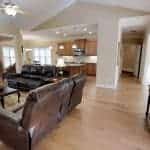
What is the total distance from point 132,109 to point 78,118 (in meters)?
1.59

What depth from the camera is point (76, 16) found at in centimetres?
612

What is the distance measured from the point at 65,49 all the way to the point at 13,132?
938cm

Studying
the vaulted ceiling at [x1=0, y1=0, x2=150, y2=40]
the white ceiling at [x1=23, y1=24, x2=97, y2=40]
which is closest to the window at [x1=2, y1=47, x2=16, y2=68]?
the white ceiling at [x1=23, y1=24, x2=97, y2=40]

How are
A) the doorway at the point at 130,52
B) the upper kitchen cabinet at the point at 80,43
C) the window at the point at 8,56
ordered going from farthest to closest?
the upper kitchen cabinet at the point at 80,43, the doorway at the point at 130,52, the window at the point at 8,56

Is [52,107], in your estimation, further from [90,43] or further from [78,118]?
[90,43]

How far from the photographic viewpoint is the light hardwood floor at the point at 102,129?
228cm

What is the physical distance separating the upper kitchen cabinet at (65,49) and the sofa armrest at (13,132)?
8.90 metres

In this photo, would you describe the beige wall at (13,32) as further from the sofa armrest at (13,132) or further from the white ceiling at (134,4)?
the sofa armrest at (13,132)

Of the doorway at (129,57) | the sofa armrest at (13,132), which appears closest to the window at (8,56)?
the doorway at (129,57)

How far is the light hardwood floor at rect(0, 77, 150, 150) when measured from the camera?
89.8 inches

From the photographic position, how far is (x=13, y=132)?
1.94 meters

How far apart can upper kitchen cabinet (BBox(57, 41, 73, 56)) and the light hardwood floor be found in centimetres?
704

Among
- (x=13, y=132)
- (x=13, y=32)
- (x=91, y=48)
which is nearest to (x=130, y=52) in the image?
(x=91, y=48)

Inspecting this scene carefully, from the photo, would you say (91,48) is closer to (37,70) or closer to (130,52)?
(130,52)
